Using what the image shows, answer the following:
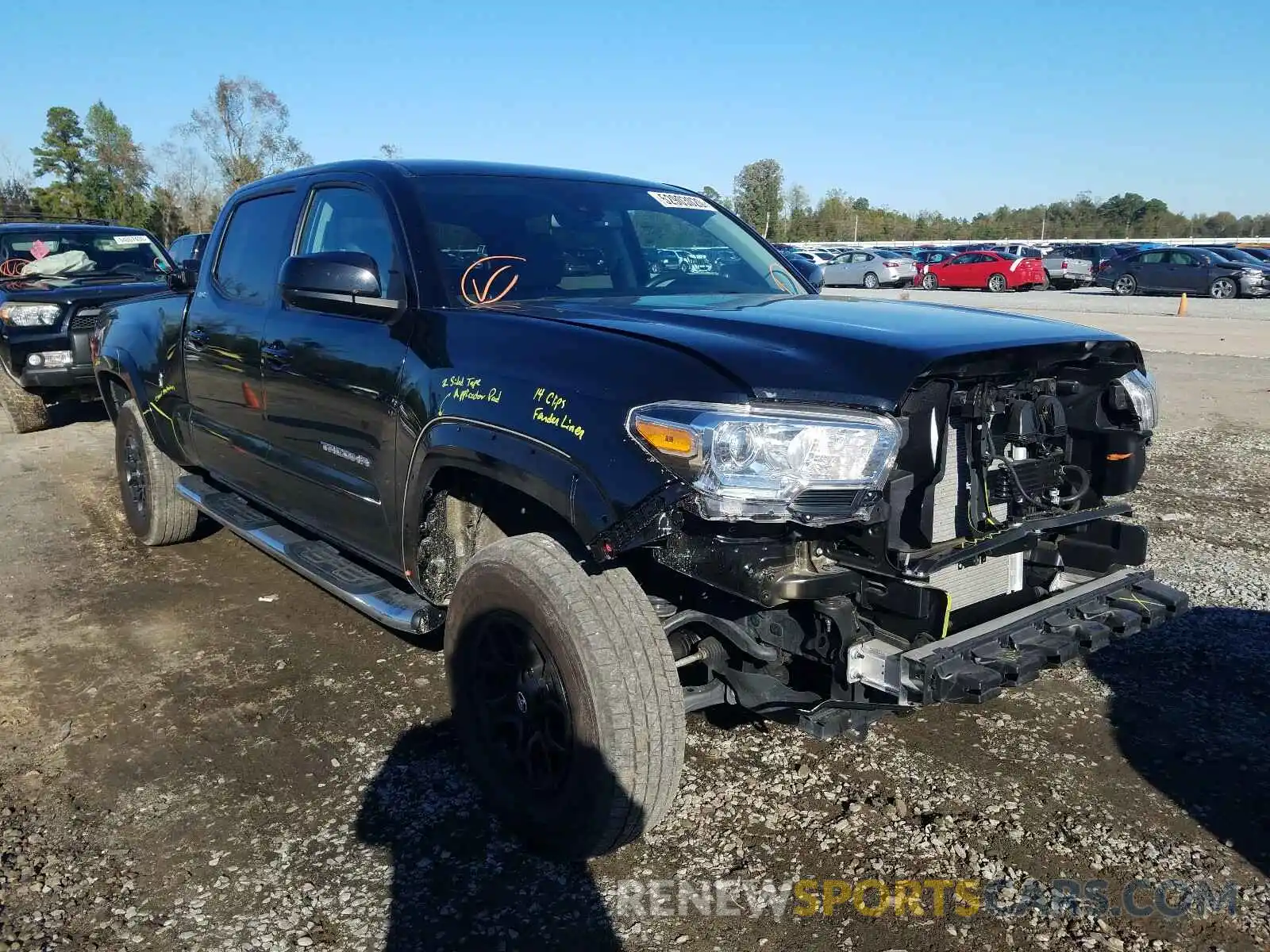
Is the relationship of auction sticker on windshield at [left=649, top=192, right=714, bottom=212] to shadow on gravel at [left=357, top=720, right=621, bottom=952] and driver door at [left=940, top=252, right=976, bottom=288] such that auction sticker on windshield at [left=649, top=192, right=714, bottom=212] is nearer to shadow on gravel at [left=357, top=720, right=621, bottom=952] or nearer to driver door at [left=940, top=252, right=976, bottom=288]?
shadow on gravel at [left=357, top=720, right=621, bottom=952]

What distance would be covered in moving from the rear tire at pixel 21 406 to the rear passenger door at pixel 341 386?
649 cm

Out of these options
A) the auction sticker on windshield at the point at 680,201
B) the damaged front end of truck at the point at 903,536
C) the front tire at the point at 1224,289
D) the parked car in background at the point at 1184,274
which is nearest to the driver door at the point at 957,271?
the parked car in background at the point at 1184,274

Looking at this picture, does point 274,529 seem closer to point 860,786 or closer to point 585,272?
point 585,272

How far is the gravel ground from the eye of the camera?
100 inches

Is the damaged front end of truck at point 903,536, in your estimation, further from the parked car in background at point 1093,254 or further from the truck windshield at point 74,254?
the parked car in background at point 1093,254

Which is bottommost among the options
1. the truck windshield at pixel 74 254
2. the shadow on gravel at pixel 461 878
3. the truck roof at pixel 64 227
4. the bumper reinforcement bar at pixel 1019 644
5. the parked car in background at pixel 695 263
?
the shadow on gravel at pixel 461 878

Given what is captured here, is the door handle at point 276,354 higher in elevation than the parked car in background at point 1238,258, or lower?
lower

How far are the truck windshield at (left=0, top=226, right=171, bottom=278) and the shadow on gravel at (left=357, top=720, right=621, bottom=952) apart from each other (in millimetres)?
8428

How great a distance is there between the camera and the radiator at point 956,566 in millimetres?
2576

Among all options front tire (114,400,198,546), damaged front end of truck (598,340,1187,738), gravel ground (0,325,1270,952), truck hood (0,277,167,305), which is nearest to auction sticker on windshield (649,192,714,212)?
damaged front end of truck (598,340,1187,738)

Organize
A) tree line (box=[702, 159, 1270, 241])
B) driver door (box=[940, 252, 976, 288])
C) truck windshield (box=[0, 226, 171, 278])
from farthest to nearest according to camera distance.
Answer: tree line (box=[702, 159, 1270, 241]) < driver door (box=[940, 252, 976, 288]) < truck windshield (box=[0, 226, 171, 278])

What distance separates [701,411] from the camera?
231 cm

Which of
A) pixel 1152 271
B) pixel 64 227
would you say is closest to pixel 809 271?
pixel 64 227

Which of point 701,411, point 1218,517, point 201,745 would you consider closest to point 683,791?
point 701,411
